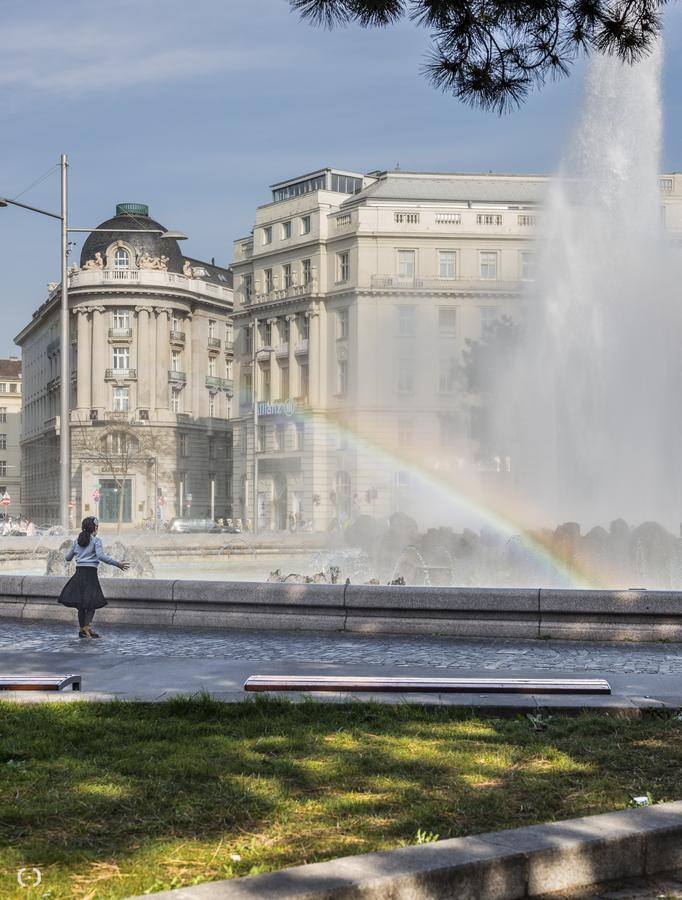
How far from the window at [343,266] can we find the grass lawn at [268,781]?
227 feet

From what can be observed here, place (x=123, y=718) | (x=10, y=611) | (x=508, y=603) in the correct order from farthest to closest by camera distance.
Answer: (x=10, y=611) → (x=508, y=603) → (x=123, y=718)

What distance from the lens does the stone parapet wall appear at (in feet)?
41.4

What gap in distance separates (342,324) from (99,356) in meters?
21.5

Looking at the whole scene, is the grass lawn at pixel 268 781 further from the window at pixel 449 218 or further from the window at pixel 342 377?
the window at pixel 342 377

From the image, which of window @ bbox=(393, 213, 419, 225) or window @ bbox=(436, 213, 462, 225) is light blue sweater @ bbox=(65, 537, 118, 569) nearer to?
window @ bbox=(436, 213, 462, 225)

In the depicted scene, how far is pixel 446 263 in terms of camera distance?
72.8 meters

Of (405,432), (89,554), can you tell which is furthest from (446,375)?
(89,554)

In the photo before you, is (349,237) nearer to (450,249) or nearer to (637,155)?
(450,249)

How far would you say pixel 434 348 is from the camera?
68375mm

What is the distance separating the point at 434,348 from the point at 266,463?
16592 millimetres

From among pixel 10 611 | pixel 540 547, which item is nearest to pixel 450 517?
pixel 540 547

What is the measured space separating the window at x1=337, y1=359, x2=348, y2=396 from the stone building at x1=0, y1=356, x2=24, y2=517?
72.8 m

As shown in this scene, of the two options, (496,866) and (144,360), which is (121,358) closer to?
(144,360)

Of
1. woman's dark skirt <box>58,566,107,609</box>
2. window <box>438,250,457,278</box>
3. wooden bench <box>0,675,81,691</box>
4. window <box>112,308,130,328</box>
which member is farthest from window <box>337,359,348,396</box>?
wooden bench <box>0,675,81,691</box>
